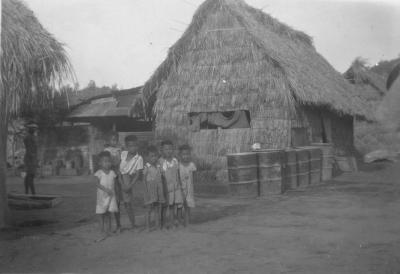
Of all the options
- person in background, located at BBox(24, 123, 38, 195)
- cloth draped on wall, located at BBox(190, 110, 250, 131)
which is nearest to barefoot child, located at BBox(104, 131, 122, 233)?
person in background, located at BBox(24, 123, 38, 195)

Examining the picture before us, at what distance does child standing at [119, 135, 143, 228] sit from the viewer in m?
5.73

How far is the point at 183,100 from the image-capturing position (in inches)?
425

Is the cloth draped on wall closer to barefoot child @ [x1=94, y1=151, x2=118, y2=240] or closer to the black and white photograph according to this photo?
the black and white photograph

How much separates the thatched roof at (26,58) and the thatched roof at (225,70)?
516cm

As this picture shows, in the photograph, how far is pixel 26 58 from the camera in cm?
522

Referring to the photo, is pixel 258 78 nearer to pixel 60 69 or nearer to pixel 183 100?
pixel 183 100

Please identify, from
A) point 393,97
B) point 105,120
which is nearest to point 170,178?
point 393,97

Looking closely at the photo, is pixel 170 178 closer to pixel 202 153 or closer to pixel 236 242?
pixel 236 242

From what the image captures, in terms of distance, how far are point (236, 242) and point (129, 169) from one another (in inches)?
62.7

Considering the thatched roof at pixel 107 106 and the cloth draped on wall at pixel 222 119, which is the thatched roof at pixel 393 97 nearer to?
the cloth draped on wall at pixel 222 119

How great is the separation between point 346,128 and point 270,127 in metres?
6.11

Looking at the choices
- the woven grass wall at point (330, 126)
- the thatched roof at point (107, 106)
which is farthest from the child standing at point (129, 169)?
the thatched roof at point (107, 106)

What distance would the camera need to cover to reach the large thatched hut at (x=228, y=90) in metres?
10.3

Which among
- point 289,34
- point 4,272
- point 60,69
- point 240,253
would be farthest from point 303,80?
point 4,272
